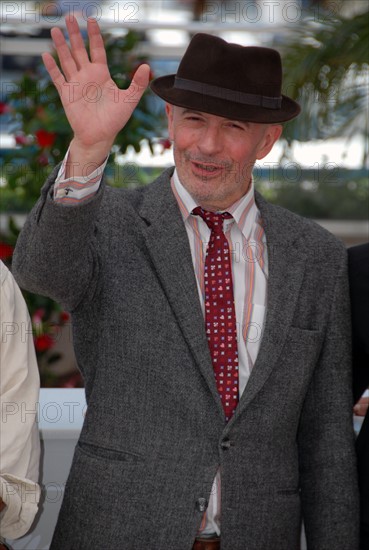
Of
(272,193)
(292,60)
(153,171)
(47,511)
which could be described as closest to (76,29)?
(47,511)

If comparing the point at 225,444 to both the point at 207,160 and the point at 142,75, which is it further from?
the point at 142,75

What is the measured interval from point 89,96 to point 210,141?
38 centimetres

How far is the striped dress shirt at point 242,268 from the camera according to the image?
1995 millimetres

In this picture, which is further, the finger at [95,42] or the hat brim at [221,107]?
the hat brim at [221,107]

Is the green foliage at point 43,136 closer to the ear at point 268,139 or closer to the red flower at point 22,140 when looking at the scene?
the red flower at point 22,140

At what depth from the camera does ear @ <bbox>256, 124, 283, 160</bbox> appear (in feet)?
7.33

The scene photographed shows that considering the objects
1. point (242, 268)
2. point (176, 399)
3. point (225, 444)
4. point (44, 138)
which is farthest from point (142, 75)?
point (44, 138)

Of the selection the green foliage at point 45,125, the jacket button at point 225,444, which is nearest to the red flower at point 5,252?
the green foliage at point 45,125

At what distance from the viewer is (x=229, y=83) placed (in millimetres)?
2125

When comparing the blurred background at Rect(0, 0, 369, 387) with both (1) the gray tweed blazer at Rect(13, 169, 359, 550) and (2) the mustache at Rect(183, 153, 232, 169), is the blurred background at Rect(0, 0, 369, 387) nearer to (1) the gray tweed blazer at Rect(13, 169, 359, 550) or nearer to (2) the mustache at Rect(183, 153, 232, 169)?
(2) the mustache at Rect(183, 153, 232, 169)

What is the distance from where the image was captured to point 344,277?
6.98ft

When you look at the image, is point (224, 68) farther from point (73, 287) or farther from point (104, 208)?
point (73, 287)

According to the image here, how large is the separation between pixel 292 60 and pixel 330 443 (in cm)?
254

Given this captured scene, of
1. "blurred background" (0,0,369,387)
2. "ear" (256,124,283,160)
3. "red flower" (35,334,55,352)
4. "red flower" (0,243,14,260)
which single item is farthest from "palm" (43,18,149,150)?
"red flower" (35,334,55,352)
